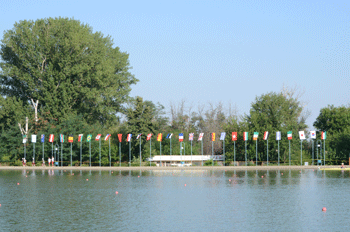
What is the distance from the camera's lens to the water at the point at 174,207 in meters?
25.6

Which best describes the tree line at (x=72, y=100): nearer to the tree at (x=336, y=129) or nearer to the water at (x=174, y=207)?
the tree at (x=336, y=129)

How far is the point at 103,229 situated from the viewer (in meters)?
24.5

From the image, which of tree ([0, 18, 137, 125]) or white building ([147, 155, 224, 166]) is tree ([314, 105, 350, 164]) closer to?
white building ([147, 155, 224, 166])

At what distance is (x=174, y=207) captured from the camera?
32188 millimetres

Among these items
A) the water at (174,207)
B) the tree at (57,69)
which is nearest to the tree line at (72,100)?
the tree at (57,69)

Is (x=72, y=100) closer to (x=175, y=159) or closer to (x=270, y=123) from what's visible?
(x=175, y=159)

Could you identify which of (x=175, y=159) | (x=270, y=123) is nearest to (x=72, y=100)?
(x=175, y=159)

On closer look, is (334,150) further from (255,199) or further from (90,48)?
(255,199)

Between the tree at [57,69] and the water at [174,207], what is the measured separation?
144 ft

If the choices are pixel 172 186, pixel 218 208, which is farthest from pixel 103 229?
pixel 172 186

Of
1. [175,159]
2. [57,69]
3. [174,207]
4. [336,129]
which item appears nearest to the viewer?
[174,207]

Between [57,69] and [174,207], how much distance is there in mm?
65277

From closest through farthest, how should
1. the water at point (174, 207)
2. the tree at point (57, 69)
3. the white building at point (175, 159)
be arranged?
the water at point (174, 207) < the tree at point (57, 69) < the white building at point (175, 159)

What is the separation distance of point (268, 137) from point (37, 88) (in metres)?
45.4
